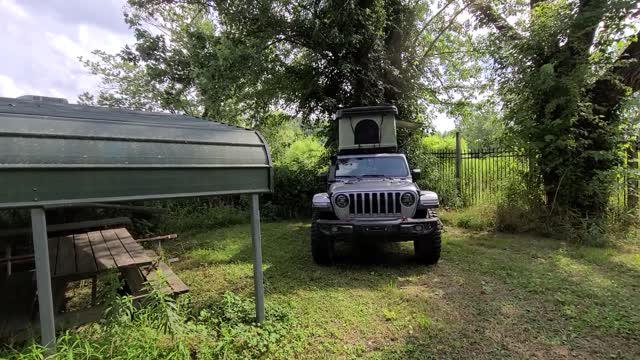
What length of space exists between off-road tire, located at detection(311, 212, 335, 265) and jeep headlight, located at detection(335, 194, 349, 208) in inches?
16.8

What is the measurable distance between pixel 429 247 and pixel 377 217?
886mm

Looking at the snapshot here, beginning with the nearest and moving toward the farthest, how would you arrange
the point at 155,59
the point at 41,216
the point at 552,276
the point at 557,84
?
the point at 41,216, the point at 552,276, the point at 557,84, the point at 155,59

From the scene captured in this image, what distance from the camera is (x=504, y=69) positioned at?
7.97 meters

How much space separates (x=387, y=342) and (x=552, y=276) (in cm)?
304

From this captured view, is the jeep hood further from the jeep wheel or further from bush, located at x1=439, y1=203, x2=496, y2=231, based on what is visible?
bush, located at x1=439, y1=203, x2=496, y2=231

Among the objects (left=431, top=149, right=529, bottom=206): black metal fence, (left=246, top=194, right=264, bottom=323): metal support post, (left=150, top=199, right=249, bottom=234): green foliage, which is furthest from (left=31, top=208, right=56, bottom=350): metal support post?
(left=431, top=149, right=529, bottom=206): black metal fence

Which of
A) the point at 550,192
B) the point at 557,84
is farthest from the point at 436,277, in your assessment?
the point at 557,84

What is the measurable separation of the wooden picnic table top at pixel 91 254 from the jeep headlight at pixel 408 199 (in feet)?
11.1

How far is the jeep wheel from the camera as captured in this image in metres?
5.31

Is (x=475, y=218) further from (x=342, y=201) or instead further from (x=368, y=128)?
(x=342, y=201)

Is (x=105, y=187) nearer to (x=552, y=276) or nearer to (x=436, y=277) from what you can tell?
(x=436, y=277)

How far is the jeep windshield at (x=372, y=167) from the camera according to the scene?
632cm

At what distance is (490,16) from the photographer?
895cm

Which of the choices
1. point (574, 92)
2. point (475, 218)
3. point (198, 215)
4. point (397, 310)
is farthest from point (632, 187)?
point (198, 215)
